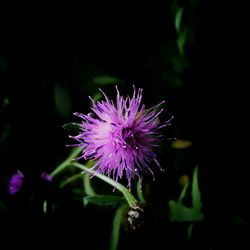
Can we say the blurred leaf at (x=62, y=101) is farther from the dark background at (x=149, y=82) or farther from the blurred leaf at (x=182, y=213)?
the blurred leaf at (x=182, y=213)

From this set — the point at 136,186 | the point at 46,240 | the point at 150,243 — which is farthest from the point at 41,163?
the point at 150,243

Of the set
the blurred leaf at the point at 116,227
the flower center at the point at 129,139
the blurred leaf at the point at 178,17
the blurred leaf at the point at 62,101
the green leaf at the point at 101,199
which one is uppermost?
the blurred leaf at the point at 178,17

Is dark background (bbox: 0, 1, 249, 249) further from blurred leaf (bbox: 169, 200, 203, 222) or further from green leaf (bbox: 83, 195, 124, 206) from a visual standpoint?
green leaf (bbox: 83, 195, 124, 206)

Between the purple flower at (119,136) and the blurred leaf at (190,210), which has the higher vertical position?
the purple flower at (119,136)

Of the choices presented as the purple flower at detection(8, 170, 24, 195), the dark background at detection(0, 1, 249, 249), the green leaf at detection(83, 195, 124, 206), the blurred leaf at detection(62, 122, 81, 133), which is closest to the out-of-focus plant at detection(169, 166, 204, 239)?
the dark background at detection(0, 1, 249, 249)

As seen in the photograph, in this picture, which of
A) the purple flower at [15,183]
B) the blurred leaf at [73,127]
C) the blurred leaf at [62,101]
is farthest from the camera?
the blurred leaf at [62,101]

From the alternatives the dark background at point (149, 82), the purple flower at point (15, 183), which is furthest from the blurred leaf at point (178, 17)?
the purple flower at point (15, 183)

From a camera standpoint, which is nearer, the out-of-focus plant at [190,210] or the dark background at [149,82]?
the out-of-focus plant at [190,210]

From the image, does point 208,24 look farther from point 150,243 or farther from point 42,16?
point 150,243
